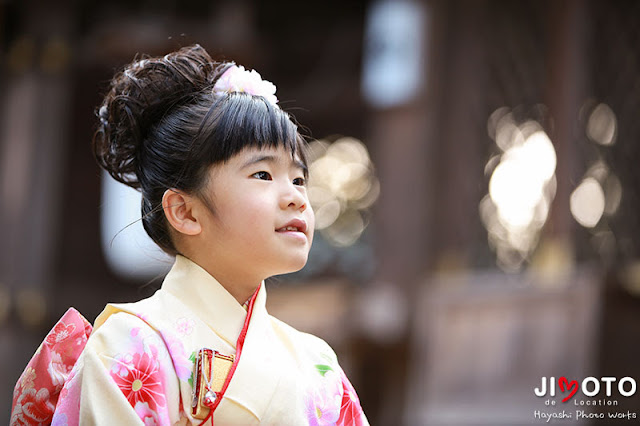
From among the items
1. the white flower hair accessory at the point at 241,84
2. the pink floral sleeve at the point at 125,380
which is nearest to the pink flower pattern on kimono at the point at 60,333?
the pink floral sleeve at the point at 125,380

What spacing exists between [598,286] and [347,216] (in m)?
4.09

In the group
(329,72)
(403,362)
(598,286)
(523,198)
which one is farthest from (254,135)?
(329,72)

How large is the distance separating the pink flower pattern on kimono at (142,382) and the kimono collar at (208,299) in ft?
0.43

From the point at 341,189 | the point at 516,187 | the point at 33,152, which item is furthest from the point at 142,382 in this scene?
the point at 341,189

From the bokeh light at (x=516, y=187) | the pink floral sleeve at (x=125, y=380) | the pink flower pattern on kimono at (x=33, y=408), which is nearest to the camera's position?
the pink floral sleeve at (x=125, y=380)

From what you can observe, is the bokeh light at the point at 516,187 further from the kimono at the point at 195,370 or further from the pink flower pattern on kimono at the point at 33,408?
the pink flower pattern on kimono at the point at 33,408

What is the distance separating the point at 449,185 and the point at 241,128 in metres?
3.85

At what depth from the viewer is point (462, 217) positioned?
4996mm

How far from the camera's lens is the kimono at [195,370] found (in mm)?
1191

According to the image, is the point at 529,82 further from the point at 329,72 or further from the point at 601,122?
the point at 329,72

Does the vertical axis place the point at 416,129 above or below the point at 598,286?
above

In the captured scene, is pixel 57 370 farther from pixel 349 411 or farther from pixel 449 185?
pixel 449 185

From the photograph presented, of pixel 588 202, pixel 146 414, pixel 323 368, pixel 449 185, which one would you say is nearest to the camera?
pixel 146 414

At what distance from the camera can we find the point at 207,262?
4.50ft
